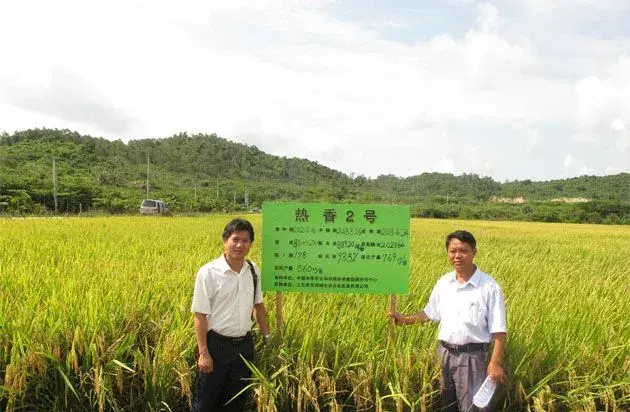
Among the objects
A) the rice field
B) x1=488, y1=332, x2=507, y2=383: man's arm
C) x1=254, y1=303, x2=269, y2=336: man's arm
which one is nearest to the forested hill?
the rice field

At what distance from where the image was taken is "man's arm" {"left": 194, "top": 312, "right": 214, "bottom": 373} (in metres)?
2.55

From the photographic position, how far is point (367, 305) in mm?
Answer: 3811

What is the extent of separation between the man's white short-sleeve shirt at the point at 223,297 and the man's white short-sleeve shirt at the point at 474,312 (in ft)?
3.57

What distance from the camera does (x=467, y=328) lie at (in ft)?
8.27

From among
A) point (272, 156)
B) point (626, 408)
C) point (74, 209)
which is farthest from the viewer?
point (272, 156)

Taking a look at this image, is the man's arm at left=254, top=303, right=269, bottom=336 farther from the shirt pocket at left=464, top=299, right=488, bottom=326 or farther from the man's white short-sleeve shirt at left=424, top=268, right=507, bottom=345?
the shirt pocket at left=464, top=299, right=488, bottom=326

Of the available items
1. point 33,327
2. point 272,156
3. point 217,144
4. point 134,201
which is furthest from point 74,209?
point 272,156

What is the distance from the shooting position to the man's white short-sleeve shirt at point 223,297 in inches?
102

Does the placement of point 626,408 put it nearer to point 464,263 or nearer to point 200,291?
point 464,263

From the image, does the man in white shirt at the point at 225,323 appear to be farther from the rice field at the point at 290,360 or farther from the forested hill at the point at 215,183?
the forested hill at the point at 215,183

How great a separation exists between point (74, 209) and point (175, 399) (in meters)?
30.7

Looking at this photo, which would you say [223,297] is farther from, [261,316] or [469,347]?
[469,347]

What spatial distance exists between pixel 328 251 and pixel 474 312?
100 cm

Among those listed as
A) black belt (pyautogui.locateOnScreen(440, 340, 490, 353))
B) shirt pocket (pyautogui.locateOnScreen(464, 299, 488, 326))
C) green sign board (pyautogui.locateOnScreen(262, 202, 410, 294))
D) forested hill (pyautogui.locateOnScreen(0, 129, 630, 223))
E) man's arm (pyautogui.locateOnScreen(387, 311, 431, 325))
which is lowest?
black belt (pyautogui.locateOnScreen(440, 340, 490, 353))
